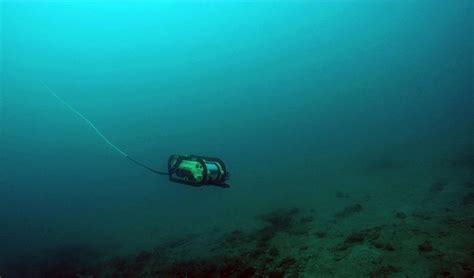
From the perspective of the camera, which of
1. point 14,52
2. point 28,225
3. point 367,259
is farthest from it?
point 14,52

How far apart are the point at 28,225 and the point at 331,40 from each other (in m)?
124

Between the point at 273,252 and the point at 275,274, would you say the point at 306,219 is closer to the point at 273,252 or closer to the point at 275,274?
the point at 273,252

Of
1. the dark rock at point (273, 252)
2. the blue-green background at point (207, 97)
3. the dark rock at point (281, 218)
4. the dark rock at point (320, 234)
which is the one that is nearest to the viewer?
the dark rock at point (273, 252)

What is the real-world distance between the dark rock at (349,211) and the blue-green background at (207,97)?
4.19 meters

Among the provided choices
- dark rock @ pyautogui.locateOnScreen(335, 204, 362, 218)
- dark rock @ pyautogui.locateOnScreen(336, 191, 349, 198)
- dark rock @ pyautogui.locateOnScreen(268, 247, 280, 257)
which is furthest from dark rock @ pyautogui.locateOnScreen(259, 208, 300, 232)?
dark rock @ pyautogui.locateOnScreen(336, 191, 349, 198)

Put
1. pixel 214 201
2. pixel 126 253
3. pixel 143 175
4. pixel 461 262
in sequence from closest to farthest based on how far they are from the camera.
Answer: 1. pixel 461 262
2. pixel 126 253
3. pixel 214 201
4. pixel 143 175

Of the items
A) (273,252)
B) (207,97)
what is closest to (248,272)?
(273,252)

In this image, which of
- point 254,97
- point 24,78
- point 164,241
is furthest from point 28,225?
point 254,97

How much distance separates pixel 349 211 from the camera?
10094mm

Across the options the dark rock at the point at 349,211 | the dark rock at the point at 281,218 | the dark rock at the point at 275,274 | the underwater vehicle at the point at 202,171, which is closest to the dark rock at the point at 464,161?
the dark rock at the point at 349,211

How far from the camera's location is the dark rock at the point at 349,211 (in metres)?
9.85

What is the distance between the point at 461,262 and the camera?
529 cm

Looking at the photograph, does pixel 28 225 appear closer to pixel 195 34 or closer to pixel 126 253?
pixel 126 253

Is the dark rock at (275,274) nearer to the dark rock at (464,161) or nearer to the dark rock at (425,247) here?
the dark rock at (425,247)
